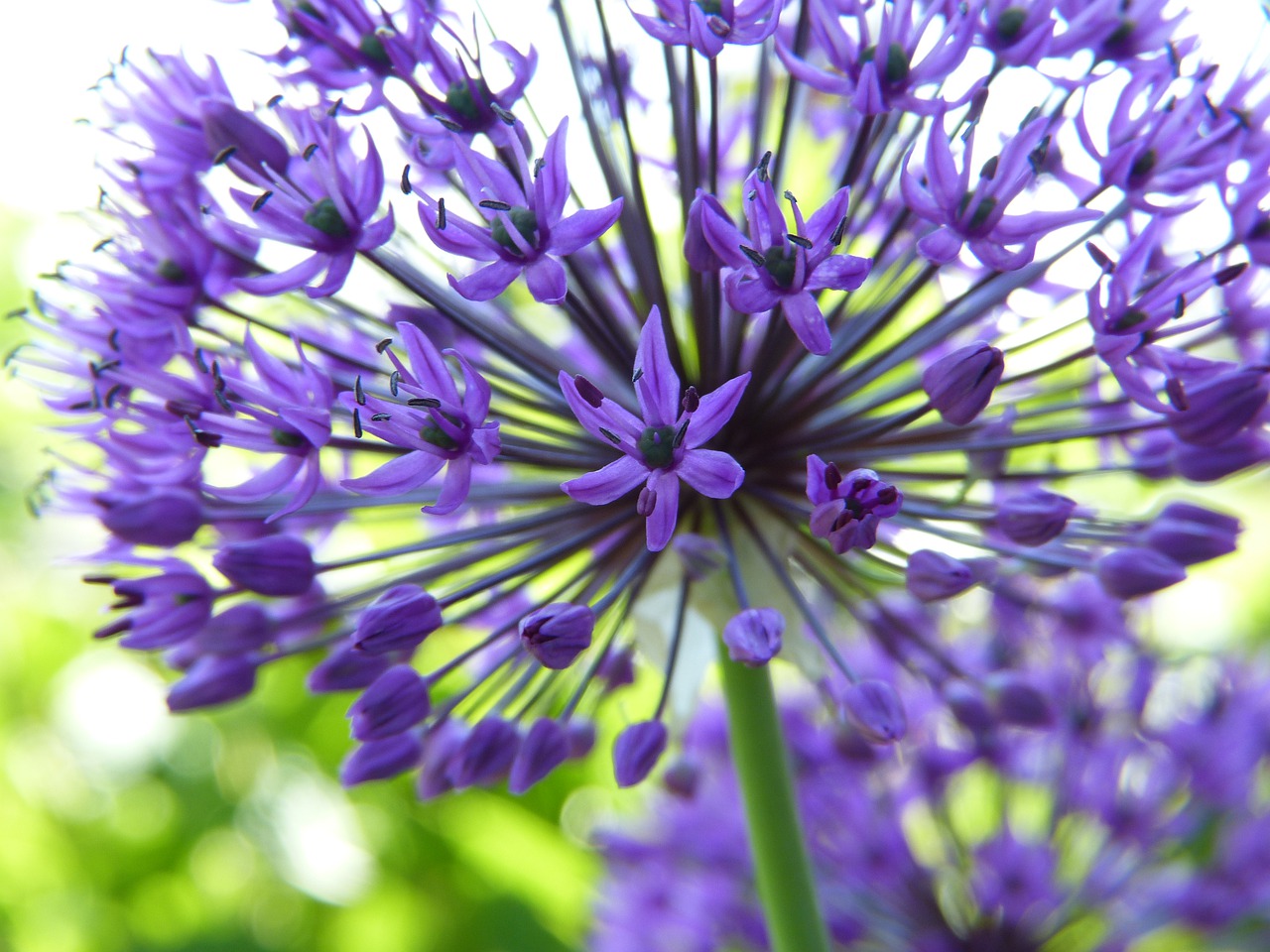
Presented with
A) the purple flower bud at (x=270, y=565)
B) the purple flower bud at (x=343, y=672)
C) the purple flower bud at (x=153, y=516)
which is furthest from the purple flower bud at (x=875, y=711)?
the purple flower bud at (x=153, y=516)

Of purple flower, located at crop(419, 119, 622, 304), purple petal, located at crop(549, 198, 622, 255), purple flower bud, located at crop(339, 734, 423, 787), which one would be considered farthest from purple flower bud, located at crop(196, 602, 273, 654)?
purple petal, located at crop(549, 198, 622, 255)

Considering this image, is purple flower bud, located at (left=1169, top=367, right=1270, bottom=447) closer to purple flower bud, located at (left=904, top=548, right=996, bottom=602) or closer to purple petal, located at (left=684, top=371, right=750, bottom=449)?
purple flower bud, located at (left=904, top=548, right=996, bottom=602)

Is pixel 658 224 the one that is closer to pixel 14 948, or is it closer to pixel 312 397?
pixel 312 397

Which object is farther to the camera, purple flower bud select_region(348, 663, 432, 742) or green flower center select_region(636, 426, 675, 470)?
purple flower bud select_region(348, 663, 432, 742)

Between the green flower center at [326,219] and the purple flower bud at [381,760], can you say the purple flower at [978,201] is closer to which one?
the green flower center at [326,219]

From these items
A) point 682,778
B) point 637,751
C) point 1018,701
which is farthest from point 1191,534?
point 682,778

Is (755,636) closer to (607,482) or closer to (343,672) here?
(607,482)
